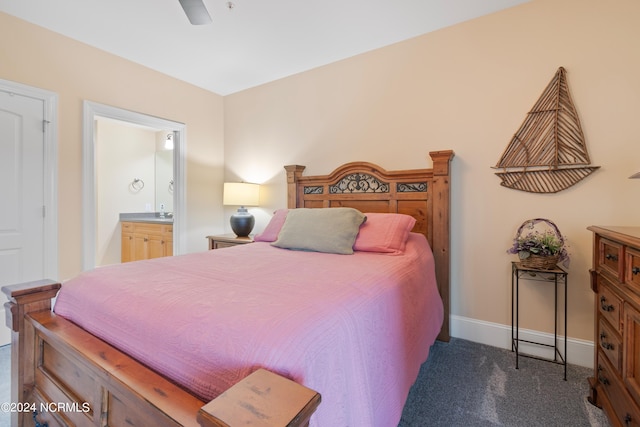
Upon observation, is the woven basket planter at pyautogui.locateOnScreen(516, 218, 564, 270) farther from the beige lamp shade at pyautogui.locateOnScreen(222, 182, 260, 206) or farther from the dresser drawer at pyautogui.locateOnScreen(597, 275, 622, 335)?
the beige lamp shade at pyautogui.locateOnScreen(222, 182, 260, 206)

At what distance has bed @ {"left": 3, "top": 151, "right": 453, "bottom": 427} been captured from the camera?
79 centimetres

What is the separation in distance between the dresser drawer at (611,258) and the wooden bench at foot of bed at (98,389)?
5.03 feet

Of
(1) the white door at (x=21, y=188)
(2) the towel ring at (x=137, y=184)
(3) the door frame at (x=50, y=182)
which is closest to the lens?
(1) the white door at (x=21, y=188)

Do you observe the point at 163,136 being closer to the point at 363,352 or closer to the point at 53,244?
the point at 53,244

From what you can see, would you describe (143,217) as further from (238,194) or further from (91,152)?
(238,194)

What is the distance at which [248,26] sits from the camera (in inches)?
98.7

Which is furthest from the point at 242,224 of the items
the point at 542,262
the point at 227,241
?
the point at 542,262

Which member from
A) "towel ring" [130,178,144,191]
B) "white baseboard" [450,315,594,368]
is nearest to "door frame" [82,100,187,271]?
"towel ring" [130,178,144,191]

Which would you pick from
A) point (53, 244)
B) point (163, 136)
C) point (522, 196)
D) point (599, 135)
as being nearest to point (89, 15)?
point (53, 244)

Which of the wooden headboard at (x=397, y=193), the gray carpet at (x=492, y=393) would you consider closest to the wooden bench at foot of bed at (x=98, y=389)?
the gray carpet at (x=492, y=393)

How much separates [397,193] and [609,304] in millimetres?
1508

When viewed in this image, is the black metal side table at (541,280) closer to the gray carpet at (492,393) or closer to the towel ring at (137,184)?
the gray carpet at (492,393)

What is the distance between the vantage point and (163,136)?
5.28 m

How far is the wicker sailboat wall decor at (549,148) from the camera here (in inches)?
79.6
